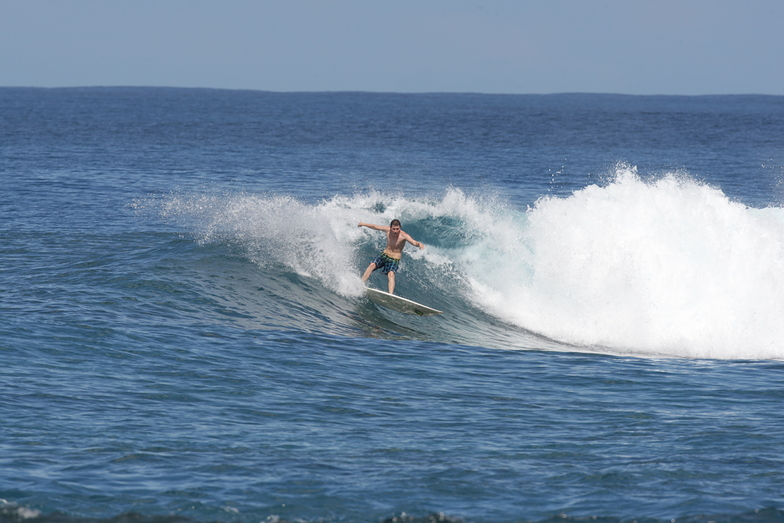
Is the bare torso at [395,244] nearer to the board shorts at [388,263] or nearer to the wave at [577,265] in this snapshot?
the board shorts at [388,263]

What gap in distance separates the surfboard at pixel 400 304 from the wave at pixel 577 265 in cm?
38

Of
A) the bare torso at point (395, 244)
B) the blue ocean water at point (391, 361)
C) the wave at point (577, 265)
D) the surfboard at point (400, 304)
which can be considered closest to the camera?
the blue ocean water at point (391, 361)

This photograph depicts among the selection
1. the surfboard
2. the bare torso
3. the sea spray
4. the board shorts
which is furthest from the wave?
the bare torso

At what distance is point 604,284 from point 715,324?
102 inches

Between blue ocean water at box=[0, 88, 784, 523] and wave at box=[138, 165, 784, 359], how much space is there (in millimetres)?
74

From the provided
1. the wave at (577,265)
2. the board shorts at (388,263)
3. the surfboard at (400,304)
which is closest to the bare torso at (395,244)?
the board shorts at (388,263)

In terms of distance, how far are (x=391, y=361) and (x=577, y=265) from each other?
7.82m

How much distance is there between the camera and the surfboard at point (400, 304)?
16.4 m

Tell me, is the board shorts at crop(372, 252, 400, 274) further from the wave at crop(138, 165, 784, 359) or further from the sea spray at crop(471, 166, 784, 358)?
the sea spray at crop(471, 166, 784, 358)

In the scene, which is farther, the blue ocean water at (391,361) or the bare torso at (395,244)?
the bare torso at (395,244)

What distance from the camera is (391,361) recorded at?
13297mm

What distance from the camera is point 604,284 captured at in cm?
1861

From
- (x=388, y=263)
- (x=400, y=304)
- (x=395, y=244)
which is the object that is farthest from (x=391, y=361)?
(x=395, y=244)

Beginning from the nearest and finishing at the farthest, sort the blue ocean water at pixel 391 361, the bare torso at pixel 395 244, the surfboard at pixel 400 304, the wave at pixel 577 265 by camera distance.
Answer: the blue ocean water at pixel 391 361 → the surfboard at pixel 400 304 → the wave at pixel 577 265 → the bare torso at pixel 395 244
